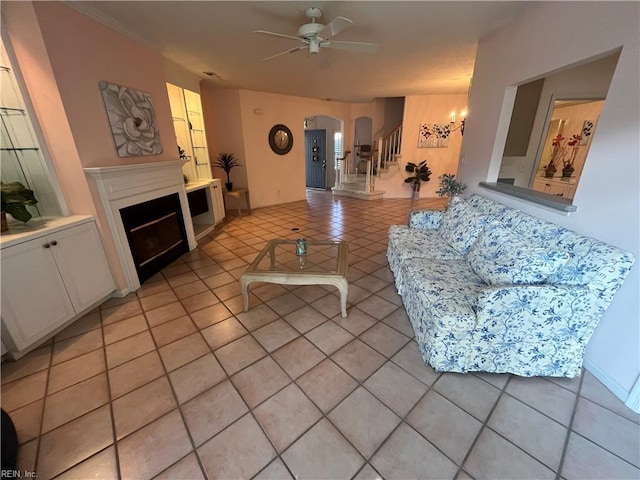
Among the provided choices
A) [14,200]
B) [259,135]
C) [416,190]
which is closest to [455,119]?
[416,190]

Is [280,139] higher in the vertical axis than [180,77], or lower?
lower

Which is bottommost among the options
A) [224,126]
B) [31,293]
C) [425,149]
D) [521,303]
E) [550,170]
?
[31,293]

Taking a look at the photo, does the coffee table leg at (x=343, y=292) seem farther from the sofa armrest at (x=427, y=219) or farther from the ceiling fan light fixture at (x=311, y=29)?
the ceiling fan light fixture at (x=311, y=29)

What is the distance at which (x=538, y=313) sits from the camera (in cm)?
149

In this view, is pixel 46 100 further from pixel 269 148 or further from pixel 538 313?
pixel 269 148

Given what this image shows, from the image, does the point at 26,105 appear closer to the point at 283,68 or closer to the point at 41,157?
the point at 41,157

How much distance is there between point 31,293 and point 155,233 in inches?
51.8

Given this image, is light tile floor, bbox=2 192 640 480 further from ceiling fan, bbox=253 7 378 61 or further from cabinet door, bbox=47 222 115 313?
ceiling fan, bbox=253 7 378 61

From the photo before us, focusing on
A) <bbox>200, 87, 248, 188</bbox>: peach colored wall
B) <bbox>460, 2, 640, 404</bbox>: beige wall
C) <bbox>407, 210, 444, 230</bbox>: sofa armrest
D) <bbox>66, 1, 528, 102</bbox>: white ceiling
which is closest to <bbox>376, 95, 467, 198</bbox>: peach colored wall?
<bbox>66, 1, 528, 102</bbox>: white ceiling

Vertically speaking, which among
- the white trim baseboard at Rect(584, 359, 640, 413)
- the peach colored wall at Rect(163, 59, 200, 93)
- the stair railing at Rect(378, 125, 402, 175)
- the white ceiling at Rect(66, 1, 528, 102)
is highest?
the white ceiling at Rect(66, 1, 528, 102)

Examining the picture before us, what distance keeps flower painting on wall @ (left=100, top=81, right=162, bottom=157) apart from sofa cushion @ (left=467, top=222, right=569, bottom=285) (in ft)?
11.5

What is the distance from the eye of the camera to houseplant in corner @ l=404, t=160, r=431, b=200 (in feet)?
22.1

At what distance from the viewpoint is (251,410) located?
4.83ft

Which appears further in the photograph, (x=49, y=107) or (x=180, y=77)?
(x=180, y=77)
